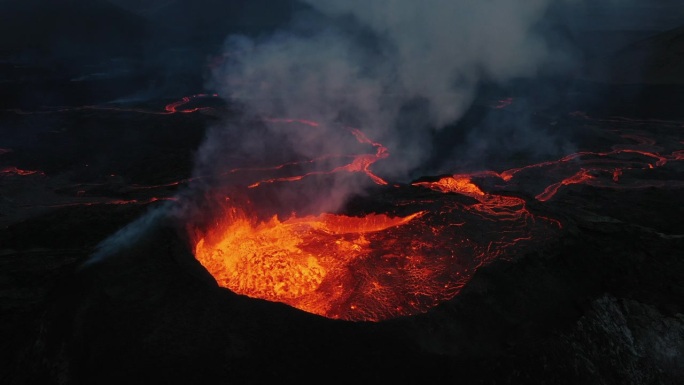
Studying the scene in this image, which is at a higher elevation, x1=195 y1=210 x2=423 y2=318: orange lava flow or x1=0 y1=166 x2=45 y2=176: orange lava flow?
x1=0 y1=166 x2=45 y2=176: orange lava flow

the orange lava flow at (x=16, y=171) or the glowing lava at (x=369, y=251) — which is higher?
the orange lava flow at (x=16, y=171)

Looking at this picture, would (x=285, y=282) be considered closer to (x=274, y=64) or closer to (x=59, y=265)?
(x=59, y=265)

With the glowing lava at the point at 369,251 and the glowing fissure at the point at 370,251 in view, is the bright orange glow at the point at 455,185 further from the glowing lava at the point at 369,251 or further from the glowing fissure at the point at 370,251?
the glowing lava at the point at 369,251

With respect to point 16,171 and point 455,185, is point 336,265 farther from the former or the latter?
point 16,171

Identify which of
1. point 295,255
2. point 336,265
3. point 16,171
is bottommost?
point 336,265

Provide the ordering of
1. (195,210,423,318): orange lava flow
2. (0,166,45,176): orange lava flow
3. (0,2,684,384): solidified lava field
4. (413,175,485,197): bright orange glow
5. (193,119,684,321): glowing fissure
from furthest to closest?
(0,166,45,176): orange lava flow
(413,175,485,197): bright orange glow
(195,210,423,318): orange lava flow
(193,119,684,321): glowing fissure
(0,2,684,384): solidified lava field

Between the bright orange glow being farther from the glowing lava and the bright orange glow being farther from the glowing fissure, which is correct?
the glowing lava

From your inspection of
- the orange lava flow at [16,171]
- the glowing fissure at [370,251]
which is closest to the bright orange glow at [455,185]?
the glowing fissure at [370,251]

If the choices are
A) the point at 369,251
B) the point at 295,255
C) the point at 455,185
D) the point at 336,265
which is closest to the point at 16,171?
the point at 295,255

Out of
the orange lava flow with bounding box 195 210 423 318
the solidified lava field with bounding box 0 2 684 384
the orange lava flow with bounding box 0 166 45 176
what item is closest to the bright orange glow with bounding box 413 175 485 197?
the solidified lava field with bounding box 0 2 684 384
